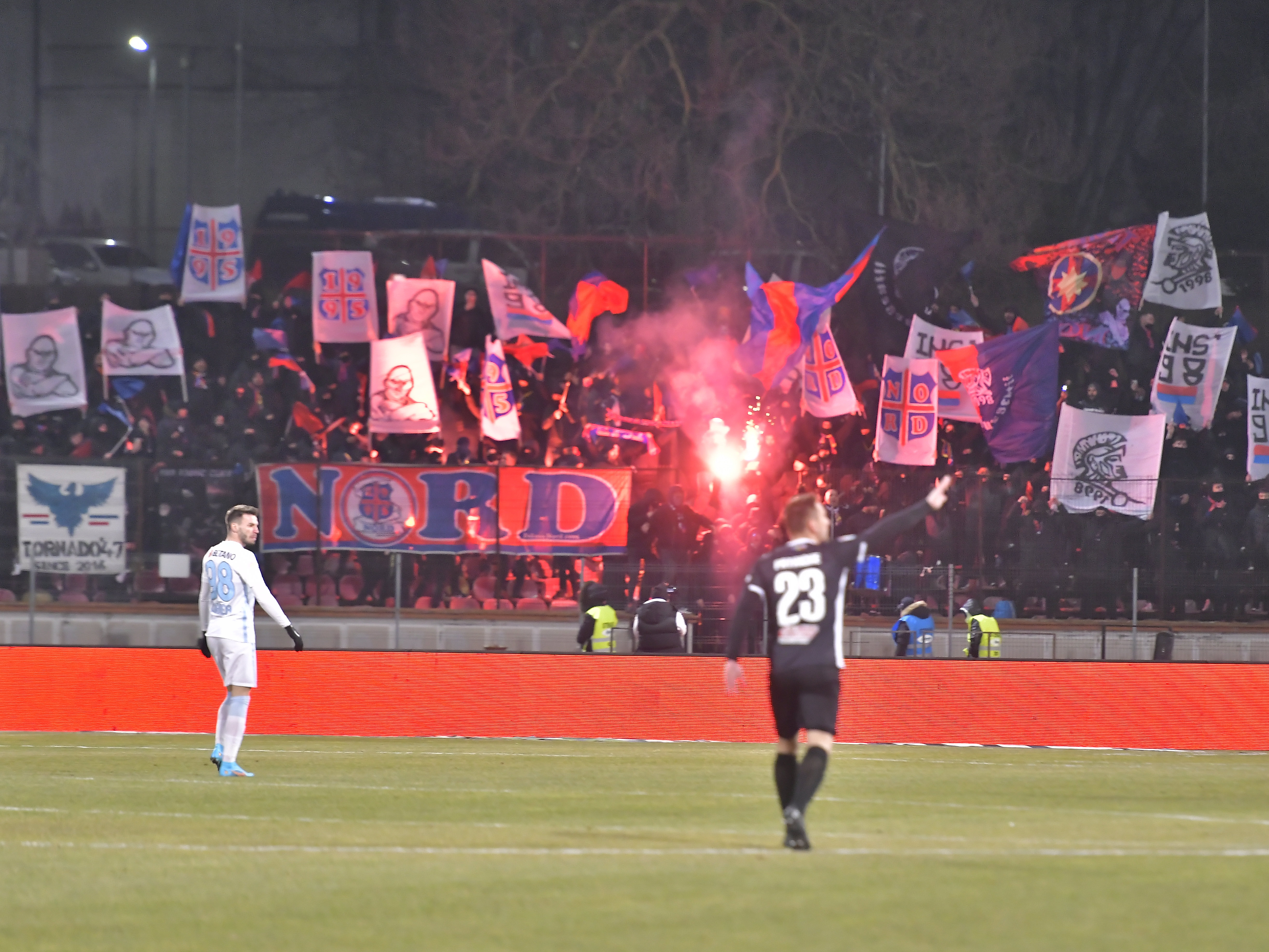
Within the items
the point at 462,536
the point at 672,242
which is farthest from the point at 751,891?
the point at 672,242

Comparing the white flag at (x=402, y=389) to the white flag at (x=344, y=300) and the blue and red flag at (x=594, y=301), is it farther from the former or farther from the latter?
the blue and red flag at (x=594, y=301)

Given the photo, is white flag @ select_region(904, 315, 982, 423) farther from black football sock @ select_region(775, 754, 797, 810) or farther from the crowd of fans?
black football sock @ select_region(775, 754, 797, 810)

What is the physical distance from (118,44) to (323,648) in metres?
18.8

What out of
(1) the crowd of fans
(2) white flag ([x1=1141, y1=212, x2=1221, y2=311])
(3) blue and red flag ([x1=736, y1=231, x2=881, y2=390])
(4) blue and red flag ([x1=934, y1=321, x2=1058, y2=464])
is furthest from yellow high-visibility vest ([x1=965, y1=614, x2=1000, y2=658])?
(2) white flag ([x1=1141, y1=212, x2=1221, y2=311])

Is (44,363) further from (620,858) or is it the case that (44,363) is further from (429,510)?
(620,858)

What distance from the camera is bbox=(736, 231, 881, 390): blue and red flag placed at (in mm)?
29609

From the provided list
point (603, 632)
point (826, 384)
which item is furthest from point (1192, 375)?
point (603, 632)

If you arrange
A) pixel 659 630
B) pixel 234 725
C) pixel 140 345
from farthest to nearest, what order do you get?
pixel 140 345 → pixel 659 630 → pixel 234 725

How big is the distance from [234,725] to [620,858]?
5.69 meters

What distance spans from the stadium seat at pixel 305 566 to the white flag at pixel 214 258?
256 inches

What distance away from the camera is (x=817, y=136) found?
34531 mm

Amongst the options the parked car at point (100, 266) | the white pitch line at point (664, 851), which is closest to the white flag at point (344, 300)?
the parked car at point (100, 266)

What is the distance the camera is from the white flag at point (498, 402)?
93.4 ft

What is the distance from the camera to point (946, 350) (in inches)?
1131
